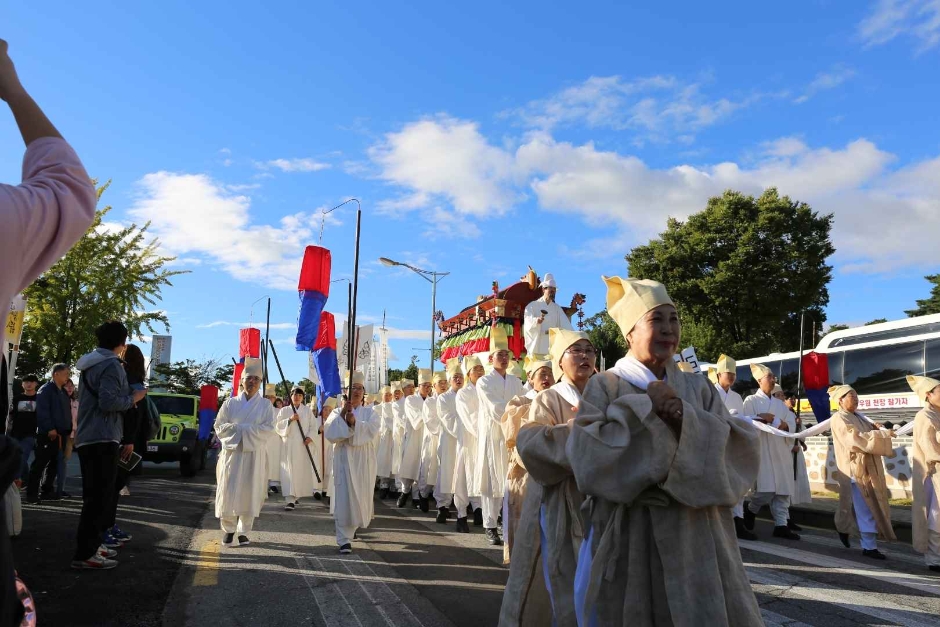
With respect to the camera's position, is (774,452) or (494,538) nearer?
(494,538)

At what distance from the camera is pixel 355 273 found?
980 centimetres

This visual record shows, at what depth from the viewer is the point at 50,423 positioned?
9859mm

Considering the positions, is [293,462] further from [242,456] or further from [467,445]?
[242,456]

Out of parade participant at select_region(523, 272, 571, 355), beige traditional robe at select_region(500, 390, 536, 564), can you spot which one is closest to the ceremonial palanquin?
parade participant at select_region(523, 272, 571, 355)

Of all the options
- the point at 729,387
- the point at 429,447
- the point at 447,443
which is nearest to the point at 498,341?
the point at 447,443

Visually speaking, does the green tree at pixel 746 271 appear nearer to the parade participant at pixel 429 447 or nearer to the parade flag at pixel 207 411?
the parade flag at pixel 207 411

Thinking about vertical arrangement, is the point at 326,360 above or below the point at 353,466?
above

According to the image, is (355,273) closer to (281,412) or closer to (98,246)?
(281,412)

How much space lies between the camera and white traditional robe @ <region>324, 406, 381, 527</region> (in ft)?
23.6

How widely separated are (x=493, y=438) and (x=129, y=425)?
400cm

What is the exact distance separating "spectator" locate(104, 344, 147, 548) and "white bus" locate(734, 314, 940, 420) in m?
16.2

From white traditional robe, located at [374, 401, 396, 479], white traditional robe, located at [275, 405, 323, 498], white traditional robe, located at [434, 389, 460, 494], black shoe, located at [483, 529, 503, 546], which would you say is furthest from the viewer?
white traditional robe, located at [374, 401, 396, 479]

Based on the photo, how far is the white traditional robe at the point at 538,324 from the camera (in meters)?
9.81

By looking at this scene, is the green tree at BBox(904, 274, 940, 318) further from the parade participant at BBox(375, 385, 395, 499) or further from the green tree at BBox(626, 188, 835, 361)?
the parade participant at BBox(375, 385, 395, 499)
